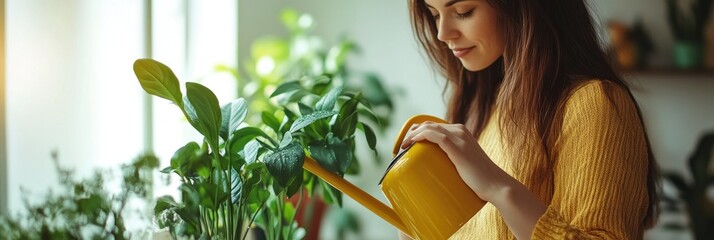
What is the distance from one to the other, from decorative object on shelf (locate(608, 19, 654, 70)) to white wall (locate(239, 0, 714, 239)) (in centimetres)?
6

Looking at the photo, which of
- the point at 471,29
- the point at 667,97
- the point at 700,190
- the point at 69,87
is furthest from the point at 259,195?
the point at 667,97

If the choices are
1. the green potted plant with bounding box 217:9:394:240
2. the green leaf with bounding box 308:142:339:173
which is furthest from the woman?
the green potted plant with bounding box 217:9:394:240

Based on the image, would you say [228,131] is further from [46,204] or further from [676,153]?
[676,153]

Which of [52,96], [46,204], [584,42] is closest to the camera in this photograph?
[46,204]

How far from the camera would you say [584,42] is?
1.33m

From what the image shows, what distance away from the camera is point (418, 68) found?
12.0ft

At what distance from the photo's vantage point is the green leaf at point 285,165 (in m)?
1.06

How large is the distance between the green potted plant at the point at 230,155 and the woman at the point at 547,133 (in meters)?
0.11

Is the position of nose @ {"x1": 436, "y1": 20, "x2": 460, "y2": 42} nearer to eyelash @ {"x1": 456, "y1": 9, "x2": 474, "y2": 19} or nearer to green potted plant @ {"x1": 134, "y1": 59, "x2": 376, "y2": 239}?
eyelash @ {"x1": 456, "y1": 9, "x2": 474, "y2": 19}

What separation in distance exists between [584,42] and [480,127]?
0.29m

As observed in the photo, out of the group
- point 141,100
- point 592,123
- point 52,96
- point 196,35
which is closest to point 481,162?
point 592,123

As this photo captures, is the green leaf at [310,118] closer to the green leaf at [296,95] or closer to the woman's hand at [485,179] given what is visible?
the woman's hand at [485,179]

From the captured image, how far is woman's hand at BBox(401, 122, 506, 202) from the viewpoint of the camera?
1120 millimetres

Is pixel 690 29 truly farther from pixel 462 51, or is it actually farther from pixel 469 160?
pixel 469 160
